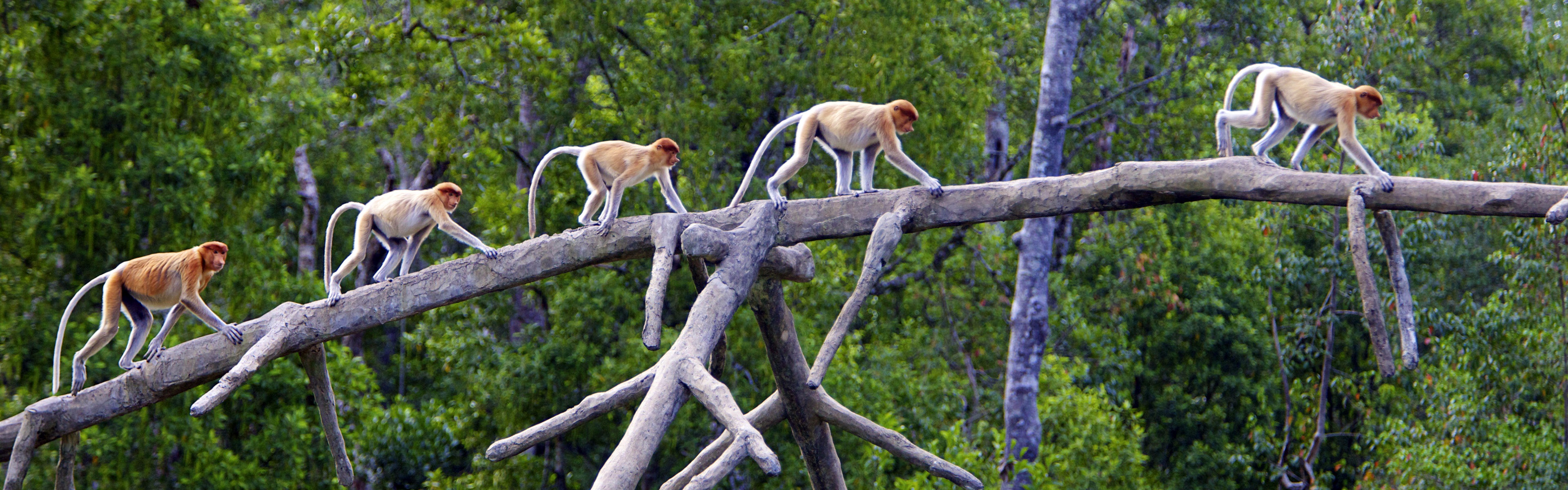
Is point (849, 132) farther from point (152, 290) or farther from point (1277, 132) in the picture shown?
point (152, 290)

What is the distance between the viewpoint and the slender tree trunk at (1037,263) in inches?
369

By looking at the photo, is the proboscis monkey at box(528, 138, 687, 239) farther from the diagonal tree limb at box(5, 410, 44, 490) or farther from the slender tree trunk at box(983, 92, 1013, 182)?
the slender tree trunk at box(983, 92, 1013, 182)

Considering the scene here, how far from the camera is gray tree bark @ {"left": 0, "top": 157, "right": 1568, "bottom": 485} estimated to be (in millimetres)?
3869

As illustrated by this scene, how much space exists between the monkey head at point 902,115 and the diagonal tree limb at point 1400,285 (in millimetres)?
1756

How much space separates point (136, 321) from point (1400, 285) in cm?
442

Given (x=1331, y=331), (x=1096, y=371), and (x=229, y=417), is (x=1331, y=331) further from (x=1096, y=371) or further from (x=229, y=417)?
(x=229, y=417)

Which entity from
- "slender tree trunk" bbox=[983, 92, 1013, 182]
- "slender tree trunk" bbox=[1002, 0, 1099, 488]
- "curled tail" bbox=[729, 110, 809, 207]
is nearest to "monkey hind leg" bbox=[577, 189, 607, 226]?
"curled tail" bbox=[729, 110, 809, 207]

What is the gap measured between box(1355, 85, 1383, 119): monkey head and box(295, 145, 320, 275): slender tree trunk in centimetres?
1272

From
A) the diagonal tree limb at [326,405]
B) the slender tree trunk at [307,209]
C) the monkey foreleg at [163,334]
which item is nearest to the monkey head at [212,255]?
the monkey foreleg at [163,334]

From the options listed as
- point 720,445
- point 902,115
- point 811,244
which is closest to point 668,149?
point 902,115

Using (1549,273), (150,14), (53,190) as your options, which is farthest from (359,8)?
(1549,273)

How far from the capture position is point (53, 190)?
312 inches

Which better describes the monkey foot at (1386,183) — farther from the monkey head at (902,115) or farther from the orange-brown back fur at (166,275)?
the orange-brown back fur at (166,275)

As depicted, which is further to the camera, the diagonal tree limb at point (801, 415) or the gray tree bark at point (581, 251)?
the diagonal tree limb at point (801, 415)
